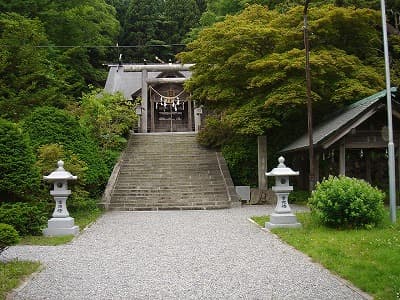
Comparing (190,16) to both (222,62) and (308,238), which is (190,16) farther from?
(308,238)

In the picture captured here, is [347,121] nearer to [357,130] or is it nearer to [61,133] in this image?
[357,130]

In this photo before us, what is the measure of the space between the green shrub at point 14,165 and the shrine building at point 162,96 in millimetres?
19514

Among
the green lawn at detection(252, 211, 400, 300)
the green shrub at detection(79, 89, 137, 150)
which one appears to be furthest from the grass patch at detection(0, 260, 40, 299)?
the green shrub at detection(79, 89, 137, 150)

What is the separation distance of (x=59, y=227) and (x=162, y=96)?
22.0m

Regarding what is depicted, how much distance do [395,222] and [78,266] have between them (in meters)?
7.29

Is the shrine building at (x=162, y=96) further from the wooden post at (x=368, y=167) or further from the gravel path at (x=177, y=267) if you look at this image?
the gravel path at (x=177, y=267)

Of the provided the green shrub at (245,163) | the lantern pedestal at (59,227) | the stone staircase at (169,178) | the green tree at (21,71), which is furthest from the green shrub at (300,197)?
the green tree at (21,71)

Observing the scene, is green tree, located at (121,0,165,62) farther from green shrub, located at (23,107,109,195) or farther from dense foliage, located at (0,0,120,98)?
green shrub, located at (23,107,109,195)

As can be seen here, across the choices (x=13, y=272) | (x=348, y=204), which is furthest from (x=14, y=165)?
(x=348, y=204)

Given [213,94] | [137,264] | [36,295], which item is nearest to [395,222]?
[137,264]

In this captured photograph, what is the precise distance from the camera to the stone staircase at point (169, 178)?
1798 centimetres

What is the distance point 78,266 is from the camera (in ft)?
25.3

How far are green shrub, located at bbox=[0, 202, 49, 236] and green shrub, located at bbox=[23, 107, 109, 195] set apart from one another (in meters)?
4.14

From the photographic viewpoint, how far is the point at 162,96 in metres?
32.5
